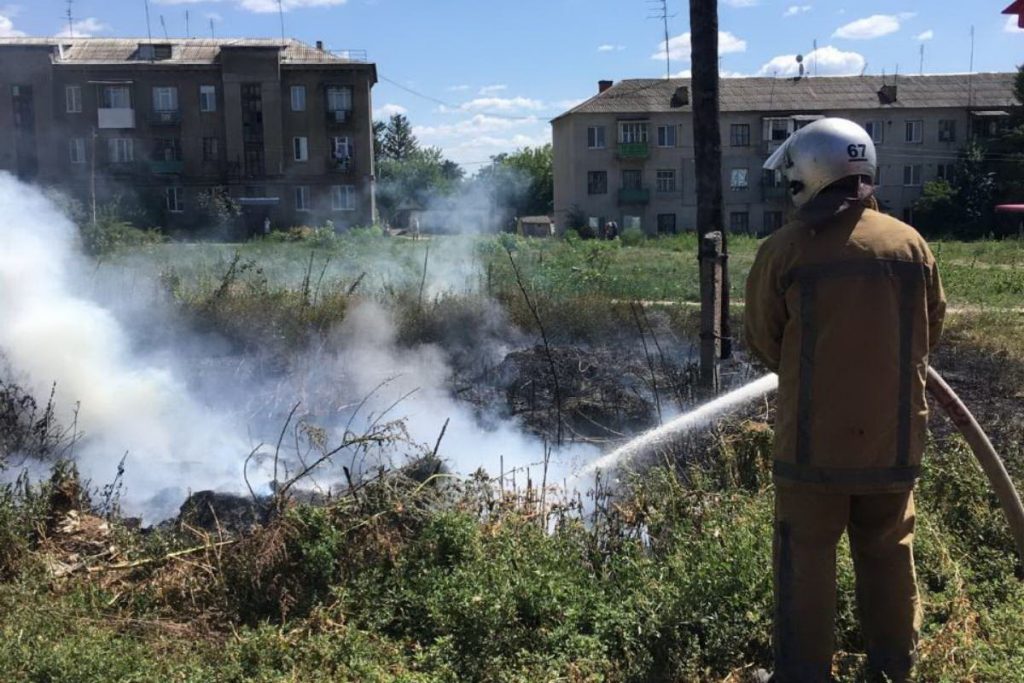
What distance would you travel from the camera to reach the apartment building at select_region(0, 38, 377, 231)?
47281 millimetres

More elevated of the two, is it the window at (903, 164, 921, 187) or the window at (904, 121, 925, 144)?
the window at (904, 121, 925, 144)

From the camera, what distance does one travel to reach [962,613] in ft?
12.6

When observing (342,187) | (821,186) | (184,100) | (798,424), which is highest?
(184,100)

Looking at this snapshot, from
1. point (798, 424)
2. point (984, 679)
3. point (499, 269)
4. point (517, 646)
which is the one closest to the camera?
point (798, 424)

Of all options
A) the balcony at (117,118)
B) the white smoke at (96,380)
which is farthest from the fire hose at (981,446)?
the balcony at (117,118)

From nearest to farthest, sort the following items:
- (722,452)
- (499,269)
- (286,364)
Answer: (722,452) < (286,364) < (499,269)

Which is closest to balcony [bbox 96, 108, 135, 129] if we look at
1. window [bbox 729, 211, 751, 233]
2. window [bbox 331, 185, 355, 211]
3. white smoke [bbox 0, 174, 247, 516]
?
window [bbox 331, 185, 355, 211]

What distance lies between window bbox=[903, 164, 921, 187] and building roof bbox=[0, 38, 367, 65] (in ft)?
103

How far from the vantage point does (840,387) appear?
3064mm

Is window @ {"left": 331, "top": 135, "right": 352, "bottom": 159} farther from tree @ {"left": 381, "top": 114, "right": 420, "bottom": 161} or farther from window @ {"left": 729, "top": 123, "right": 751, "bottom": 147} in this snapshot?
tree @ {"left": 381, "top": 114, "right": 420, "bottom": 161}

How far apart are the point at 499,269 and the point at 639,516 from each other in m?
8.61

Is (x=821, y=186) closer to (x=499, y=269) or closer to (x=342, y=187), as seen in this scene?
(x=499, y=269)

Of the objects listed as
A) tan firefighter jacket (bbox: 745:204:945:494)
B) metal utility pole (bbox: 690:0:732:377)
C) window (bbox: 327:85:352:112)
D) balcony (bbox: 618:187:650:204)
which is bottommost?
tan firefighter jacket (bbox: 745:204:945:494)

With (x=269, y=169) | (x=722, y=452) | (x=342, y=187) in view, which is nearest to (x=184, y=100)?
(x=269, y=169)
